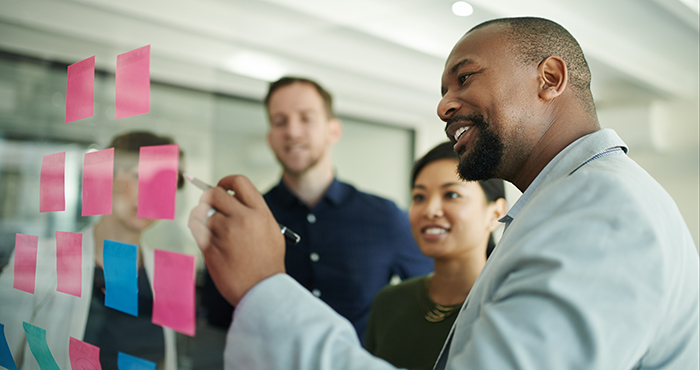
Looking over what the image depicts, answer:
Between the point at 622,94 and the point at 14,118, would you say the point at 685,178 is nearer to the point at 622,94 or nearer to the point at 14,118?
the point at 622,94

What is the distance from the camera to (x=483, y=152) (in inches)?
18.7

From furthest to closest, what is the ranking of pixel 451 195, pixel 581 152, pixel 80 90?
pixel 451 195 → pixel 80 90 → pixel 581 152

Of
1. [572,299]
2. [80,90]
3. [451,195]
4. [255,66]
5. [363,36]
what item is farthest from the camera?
[255,66]

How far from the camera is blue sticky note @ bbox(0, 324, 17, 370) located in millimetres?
714

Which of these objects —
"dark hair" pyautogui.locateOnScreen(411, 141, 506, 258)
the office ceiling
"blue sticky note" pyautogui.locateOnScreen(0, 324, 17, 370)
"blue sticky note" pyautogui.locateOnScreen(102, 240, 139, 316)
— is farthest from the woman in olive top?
"blue sticky note" pyautogui.locateOnScreen(0, 324, 17, 370)

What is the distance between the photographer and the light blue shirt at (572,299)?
1.01 ft

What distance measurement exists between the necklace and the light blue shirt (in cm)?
26

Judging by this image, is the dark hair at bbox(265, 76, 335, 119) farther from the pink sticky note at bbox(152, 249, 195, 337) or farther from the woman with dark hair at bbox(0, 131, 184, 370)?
the pink sticky note at bbox(152, 249, 195, 337)

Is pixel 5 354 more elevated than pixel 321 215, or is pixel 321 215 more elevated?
pixel 321 215

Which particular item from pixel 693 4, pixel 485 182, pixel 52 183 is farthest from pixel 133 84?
pixel 693 4

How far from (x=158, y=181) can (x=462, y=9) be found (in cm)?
47

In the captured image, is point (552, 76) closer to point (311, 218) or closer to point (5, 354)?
point (311, 218)

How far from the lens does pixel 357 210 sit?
714 mm

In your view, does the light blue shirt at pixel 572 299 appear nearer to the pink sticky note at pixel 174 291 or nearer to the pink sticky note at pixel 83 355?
the pink sticky note at pixel 174 291
